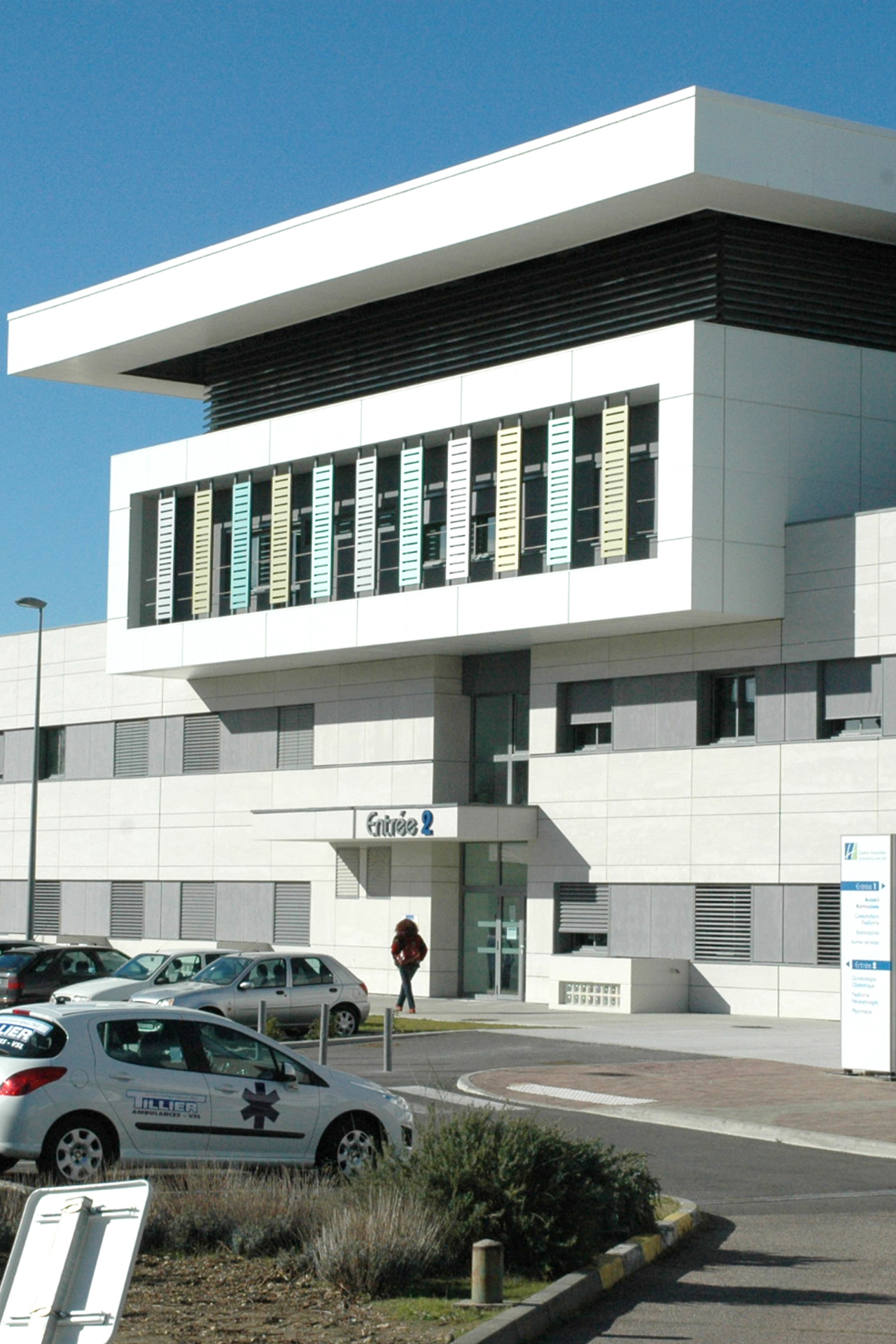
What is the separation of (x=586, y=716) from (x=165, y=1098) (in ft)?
80.9

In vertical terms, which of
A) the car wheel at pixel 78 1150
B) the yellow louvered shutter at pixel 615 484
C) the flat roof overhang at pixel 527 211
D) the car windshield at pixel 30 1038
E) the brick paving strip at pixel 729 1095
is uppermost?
the flat roof overhang at pixel 527 211

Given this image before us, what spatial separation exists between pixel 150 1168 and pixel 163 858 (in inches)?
1381

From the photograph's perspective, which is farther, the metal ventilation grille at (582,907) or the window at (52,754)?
the window at (52,754)

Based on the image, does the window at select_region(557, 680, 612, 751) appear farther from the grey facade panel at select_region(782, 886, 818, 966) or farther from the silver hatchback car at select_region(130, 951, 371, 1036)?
the silver hatchback car at select_region(130, 951, 371, 1036)

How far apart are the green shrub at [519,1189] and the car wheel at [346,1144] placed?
277 centimetres

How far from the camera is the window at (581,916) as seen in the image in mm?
37062

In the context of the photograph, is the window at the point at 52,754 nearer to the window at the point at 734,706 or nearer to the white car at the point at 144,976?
the window at the point at 734,706

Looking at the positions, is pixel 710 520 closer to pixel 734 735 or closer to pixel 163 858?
pixel 734 735

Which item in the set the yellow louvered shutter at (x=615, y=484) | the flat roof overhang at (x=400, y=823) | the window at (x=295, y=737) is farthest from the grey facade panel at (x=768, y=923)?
the window at (x=295, y=737)

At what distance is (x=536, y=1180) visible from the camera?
1080 cm

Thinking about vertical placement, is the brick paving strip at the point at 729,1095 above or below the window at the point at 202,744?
below

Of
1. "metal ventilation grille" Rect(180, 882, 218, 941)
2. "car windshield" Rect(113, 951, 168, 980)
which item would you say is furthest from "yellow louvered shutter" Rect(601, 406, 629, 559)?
"metal ventilation grille" Rect(180, 882, 218, 941)

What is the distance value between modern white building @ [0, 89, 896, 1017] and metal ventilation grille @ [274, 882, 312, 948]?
0.72 ft

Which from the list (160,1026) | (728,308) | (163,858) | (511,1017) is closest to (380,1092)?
(160,1026)
